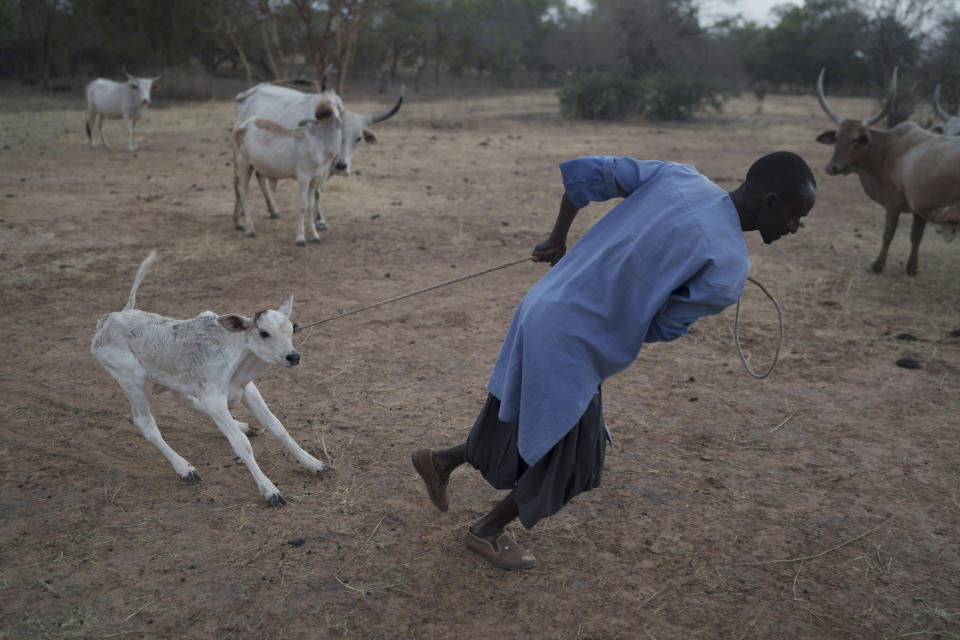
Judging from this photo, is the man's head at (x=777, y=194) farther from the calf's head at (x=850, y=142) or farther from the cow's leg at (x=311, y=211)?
the cow's leg at (x=311, y=211)

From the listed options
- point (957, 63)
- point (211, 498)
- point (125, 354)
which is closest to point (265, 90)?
point (125, 354)

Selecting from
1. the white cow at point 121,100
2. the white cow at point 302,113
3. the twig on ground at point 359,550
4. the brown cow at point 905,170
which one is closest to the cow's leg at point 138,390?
the twig on ground at point 359,550

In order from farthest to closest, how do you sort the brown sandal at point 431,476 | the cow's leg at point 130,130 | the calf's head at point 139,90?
the calf's head at point 139,90
the cow's leg at point 130,130
the brown sandal at point 431,476

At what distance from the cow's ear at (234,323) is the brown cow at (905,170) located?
19.7 feet

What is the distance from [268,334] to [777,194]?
83.5 inches

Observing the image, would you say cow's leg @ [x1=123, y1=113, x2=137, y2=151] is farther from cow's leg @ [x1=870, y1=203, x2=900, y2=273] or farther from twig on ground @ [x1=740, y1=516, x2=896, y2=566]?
twig on ground @ [x1=740, y1=516, x2=896, y2=566]

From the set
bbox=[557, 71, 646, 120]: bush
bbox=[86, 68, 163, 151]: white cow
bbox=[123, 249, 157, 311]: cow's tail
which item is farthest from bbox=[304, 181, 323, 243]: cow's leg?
bbox=[557, 71, 646, 120]: bush

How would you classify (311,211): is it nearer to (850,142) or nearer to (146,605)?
(146,605)

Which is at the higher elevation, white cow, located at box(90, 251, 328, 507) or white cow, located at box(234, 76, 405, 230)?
white cow, located at box(234, 76, 405, 230)

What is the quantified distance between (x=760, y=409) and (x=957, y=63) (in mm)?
18103

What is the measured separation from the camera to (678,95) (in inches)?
802

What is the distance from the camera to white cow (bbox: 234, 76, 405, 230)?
775cm

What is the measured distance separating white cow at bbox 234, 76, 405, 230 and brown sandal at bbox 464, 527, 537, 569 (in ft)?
17.8

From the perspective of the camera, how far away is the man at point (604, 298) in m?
2.15
